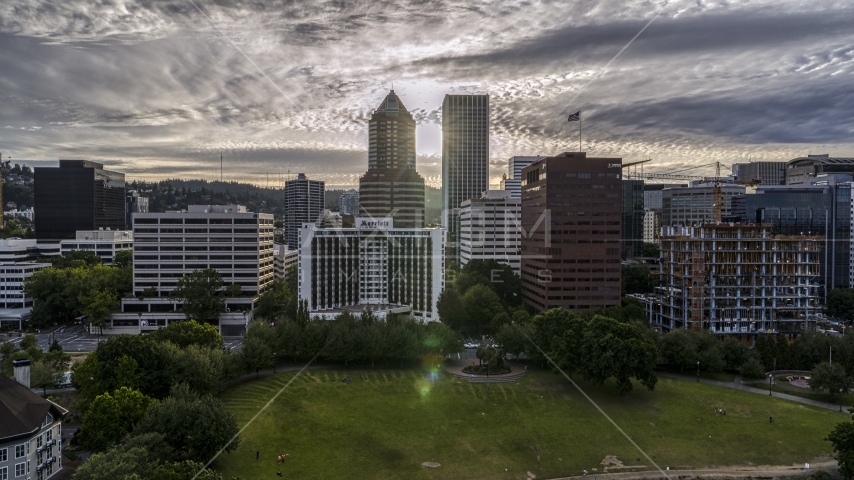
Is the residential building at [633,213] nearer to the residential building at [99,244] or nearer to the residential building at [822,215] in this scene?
the residential building at [822,215]

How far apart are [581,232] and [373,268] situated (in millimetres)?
40961

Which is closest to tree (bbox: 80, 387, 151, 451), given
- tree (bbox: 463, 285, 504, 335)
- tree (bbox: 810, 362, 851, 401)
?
tree (bbox: 463, 285, 504, 335)

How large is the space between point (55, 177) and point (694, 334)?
176519 mm

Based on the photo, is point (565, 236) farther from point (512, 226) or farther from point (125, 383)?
point (125, 383)

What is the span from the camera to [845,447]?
132 feet

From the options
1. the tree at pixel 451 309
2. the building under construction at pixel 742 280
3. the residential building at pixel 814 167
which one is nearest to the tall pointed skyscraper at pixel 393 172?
the tree at pixel 451 309

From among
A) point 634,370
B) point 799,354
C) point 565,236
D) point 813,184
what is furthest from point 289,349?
point 813,184

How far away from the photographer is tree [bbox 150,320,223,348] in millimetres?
60912

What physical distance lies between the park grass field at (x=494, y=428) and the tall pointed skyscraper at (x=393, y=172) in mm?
78083

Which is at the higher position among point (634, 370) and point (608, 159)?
point (608, 159)

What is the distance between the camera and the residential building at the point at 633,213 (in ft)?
609

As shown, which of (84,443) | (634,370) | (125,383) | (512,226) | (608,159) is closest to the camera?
(84,443)

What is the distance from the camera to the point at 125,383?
154ft

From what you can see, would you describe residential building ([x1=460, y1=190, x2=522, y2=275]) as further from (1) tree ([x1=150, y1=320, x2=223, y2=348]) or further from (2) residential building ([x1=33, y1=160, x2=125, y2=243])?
(2) residential building ([x1=33, y1=160, x2=125, y2=243])
